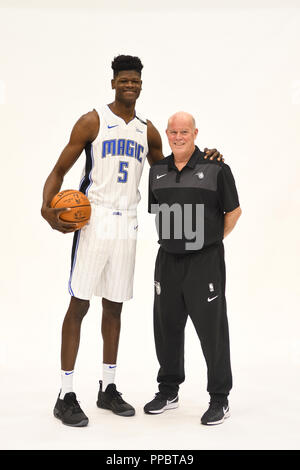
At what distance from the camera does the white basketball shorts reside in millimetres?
4215

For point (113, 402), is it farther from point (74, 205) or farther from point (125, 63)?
point (125, 63)

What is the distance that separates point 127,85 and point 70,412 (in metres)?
2.09

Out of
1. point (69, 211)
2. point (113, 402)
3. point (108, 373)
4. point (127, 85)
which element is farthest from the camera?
point (108, 373)

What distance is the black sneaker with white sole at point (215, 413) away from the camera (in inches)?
163

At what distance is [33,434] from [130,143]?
74.9 inches

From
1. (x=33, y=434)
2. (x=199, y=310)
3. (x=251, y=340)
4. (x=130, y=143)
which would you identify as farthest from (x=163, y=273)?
(x=251, y=340)

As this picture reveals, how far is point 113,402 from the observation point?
439cm

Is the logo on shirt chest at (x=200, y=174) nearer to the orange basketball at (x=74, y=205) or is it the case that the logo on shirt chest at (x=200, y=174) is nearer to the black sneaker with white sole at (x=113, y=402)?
the orange basketball at (x=74, y=205)

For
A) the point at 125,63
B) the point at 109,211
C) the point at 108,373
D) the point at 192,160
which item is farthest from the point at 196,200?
the point at 108,373

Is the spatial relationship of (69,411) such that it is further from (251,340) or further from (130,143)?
(251,340)

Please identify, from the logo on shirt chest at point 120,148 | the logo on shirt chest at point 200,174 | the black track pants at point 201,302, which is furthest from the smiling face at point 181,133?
the black track pants at point 201,302

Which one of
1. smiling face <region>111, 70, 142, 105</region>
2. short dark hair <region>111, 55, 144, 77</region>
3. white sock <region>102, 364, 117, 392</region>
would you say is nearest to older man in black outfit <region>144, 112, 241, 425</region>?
smiling face <region>111, 70, 142, 105</region>
